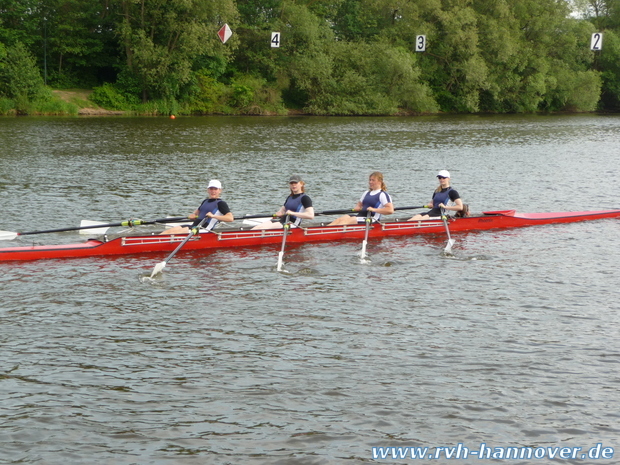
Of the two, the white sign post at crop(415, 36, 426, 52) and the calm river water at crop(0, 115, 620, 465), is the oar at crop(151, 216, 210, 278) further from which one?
the white sign post at crop(415, 36, 426, 52)

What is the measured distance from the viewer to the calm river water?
8.99 metres

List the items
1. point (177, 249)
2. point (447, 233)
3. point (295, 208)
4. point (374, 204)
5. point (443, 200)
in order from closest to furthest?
point (177, 249)
point (295, 208)
point (447, 233)
point (374, 204)
point (443, 200)

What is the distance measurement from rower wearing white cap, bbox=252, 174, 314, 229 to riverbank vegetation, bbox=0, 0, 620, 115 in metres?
44.5

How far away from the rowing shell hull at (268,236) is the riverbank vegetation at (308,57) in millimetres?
44522

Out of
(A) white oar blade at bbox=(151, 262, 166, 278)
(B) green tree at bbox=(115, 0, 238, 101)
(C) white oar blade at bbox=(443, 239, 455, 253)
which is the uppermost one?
(B) green tree at bbox=(115, 0, 238, 101)

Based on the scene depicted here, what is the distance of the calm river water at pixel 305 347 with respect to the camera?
8.99m

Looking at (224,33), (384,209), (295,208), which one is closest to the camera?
(295,208)

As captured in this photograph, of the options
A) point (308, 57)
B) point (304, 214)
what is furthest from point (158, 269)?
point (308, 57)

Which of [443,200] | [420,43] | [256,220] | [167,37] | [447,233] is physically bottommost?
[447,233]

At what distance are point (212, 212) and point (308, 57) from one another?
56147 millimetres

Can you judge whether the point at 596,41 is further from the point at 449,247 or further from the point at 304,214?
the point at 304,214

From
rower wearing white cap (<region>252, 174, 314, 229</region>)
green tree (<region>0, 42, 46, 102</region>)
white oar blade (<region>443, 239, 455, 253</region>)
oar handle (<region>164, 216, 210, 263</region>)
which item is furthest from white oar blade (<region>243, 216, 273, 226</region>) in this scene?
green tree (<region>0, 42, 46, 102</region>)

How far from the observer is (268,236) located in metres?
18.5

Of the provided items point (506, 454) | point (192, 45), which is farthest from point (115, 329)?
point (192, 45)
